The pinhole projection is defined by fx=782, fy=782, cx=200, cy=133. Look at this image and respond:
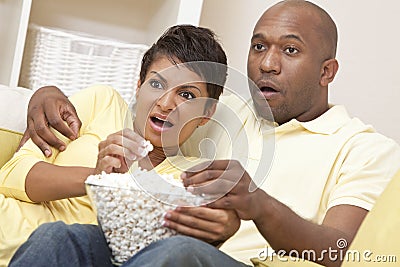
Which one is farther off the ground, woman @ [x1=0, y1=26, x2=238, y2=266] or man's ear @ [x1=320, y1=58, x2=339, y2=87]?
man's ear @ [x1=320, y1=58, x2=339, y2=87]

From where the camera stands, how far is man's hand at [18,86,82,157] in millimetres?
1646

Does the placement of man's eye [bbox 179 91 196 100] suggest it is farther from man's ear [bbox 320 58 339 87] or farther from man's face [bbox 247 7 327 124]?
man's ear [bbox 320 58 339 87]

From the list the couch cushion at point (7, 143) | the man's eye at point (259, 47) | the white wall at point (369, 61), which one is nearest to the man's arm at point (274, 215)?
the man's eye at point (259, 47)

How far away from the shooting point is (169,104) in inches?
57.5

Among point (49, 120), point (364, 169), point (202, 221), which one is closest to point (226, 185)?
point (202, 221)

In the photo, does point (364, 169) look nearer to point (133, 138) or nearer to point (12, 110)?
point (133, 138)

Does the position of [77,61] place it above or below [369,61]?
below

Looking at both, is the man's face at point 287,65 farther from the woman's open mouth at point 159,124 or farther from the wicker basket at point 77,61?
the wicker basket at point 77,61

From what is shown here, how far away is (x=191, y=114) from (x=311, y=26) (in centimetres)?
43

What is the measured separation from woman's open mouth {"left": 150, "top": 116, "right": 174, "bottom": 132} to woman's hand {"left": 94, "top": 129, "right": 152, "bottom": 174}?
13 cm

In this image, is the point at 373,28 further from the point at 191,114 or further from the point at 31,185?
the point at 31,185

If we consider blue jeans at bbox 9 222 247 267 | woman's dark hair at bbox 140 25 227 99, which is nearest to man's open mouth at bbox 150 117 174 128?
woman's dark hair at bbox 140 25 227 99

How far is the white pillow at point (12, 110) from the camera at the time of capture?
5.89ft

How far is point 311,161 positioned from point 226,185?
1.54 feet
